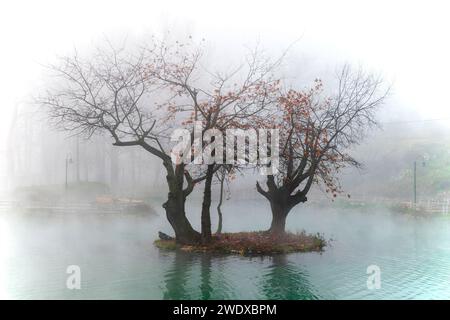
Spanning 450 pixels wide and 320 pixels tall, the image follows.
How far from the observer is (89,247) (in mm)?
30625

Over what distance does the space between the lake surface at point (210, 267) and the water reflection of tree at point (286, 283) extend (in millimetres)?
38

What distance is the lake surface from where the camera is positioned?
1911cm

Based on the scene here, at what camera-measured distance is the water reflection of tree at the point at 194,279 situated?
60.8 ft

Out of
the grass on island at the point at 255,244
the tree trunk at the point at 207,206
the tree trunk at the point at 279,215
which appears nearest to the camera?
the grass on island at the point at 255,244

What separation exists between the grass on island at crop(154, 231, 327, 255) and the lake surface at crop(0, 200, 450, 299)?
88cm

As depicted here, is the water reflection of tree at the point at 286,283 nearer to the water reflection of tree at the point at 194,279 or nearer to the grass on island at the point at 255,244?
the water reflection of tree at the point at 194,279

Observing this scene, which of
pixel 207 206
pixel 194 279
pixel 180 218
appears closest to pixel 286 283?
pixel 194 279

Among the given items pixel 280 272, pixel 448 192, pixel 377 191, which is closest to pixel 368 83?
pixel 280 272

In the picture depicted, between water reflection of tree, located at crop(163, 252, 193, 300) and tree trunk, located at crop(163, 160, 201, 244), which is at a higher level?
tree trunk, located at crop(163, 160, 201, 244)

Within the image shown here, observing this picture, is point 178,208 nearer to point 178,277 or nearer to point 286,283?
point 178,277

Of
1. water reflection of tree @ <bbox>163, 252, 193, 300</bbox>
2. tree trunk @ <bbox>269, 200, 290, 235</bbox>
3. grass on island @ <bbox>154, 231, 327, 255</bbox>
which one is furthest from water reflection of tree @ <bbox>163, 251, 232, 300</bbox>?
tree trunk @ <bbox>269, 200, 290, 235</bbox>

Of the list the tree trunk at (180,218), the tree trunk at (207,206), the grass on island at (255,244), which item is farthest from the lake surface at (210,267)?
the tree trunk at (207,206)

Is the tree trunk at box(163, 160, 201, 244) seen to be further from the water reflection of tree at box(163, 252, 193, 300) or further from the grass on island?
the water reflection of tree at box(163, 252, 193, 300)
